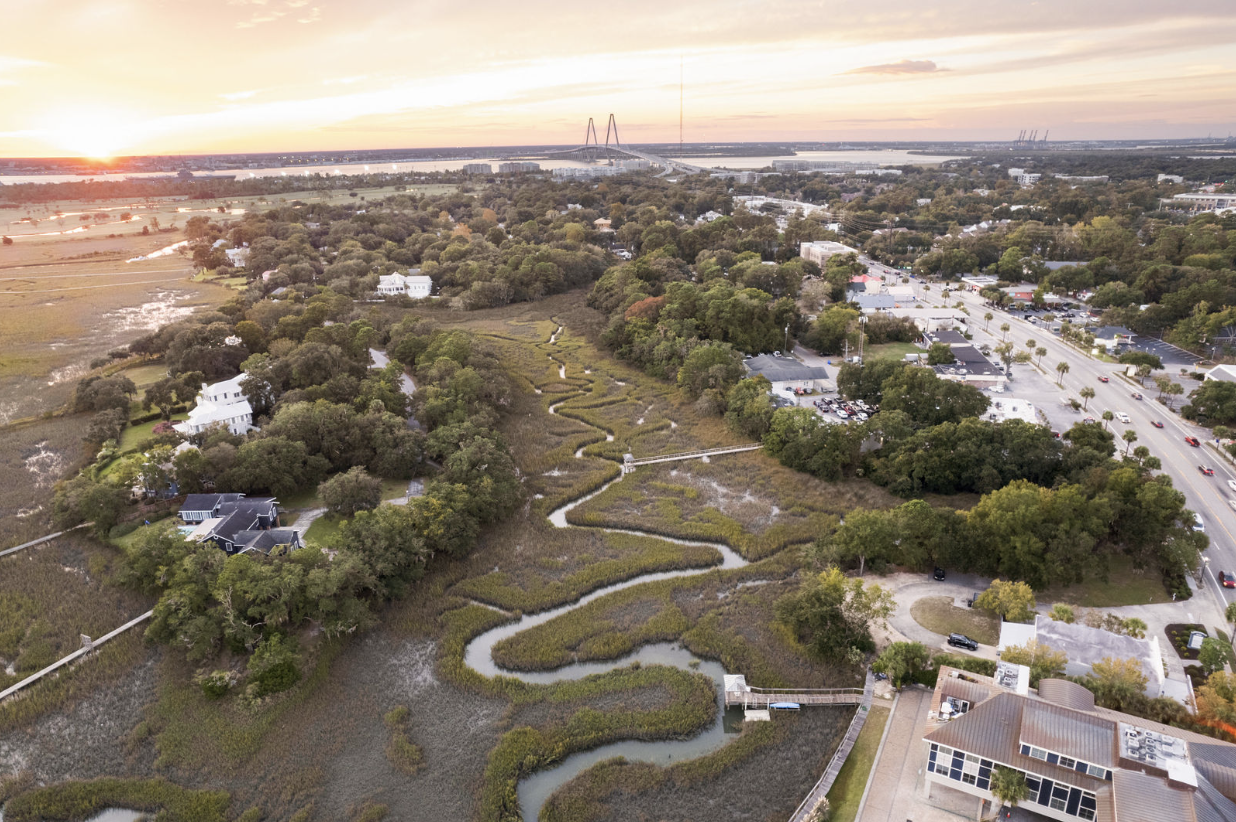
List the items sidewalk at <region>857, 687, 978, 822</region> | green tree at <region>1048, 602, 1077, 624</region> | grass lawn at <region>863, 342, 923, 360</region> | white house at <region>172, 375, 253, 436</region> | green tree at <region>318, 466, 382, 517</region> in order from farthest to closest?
grass lawn at <region>863, 342, 923, 360</region> → white house at <region>172, 375, 253, 436</region> → green tree at <region>318, 466, 382, 517</region> → green tree at <region>1048, 602, 1077, 624</region> → sidewalk at <region>857, 687, 978, 822</region>

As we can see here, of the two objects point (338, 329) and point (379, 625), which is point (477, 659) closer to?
point (379, 625)

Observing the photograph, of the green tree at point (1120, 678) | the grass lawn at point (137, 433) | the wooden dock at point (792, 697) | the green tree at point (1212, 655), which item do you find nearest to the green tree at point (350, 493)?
the grass lawn at point (137, 433)

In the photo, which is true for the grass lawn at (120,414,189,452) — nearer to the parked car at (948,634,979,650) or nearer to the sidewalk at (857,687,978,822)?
the sidewalk at (857,687,978,822)

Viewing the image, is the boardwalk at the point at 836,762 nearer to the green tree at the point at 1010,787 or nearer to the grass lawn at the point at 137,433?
the green tree at the point at 1010,787

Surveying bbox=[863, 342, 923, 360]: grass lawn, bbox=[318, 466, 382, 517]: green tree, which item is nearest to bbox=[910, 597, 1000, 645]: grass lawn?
bbox=[318, 466, 382, 517]: green tree

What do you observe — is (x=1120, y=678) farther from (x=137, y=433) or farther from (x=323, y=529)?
(x=137, y=433)

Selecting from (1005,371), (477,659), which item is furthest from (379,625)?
(1005,371)

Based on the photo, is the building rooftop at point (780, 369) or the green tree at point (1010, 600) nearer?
the green tree at point (1010, 600)
